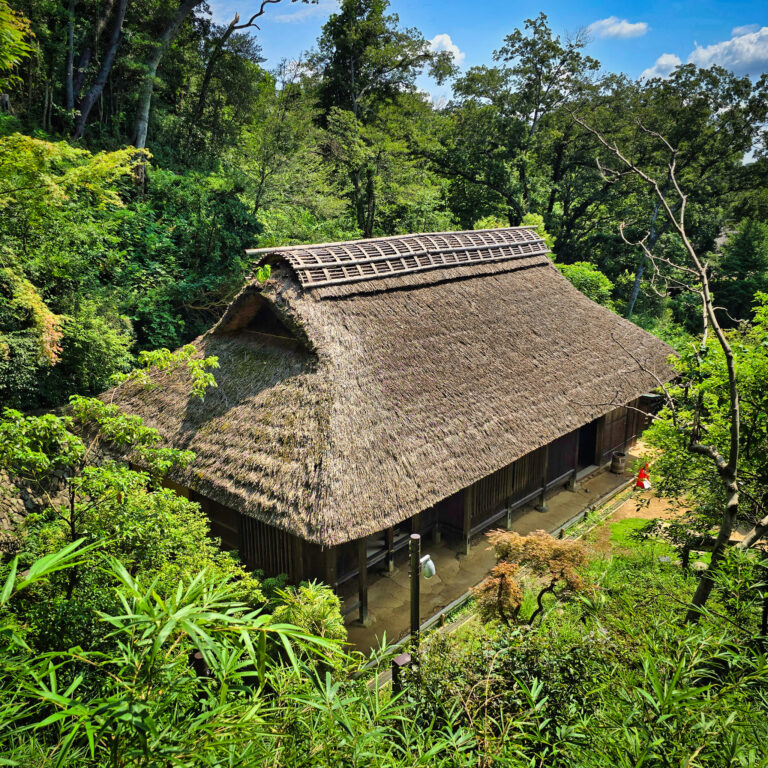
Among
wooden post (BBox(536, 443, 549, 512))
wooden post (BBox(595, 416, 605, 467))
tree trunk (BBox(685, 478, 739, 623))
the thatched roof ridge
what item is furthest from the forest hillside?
the thatched roof ridge

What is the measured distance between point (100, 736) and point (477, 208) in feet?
89.8

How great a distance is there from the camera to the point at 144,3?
17656mm

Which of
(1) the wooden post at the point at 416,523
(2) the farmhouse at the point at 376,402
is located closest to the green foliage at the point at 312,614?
(2) the farmhouse at the point at 376,402

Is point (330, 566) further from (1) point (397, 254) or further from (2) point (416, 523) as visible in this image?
(1) point (397, 254)

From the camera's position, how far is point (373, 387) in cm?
814

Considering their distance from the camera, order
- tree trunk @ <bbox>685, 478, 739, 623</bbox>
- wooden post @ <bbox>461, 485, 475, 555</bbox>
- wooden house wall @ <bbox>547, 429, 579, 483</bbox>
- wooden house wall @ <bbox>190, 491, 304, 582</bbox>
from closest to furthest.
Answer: tree trunk @ <bbox>685, 478, 739, 623</bbox> → wooden house wall @ <bbox>190, 491, 304, 582</bbox> → wooden post @ <bbox>461, 485, 475, 555</bbox> → wooden house wall @ <bbox>547, 429, 579, 483</bbox>

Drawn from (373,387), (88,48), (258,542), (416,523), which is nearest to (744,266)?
(416,523)

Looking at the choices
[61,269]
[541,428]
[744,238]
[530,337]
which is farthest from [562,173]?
[61,269]

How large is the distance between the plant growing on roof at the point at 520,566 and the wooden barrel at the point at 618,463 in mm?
7486

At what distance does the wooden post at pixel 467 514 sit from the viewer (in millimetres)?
9570

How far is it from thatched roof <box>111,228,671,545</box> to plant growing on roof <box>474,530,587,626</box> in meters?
1.36

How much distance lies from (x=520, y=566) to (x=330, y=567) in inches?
108

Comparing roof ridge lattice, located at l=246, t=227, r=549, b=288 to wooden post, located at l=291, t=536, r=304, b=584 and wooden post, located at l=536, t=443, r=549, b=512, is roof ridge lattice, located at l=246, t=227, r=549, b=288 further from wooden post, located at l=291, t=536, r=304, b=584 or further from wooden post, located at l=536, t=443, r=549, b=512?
wooden post, located at l=536, t=443, r=549, b=512

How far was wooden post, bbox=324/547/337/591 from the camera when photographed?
750cm
